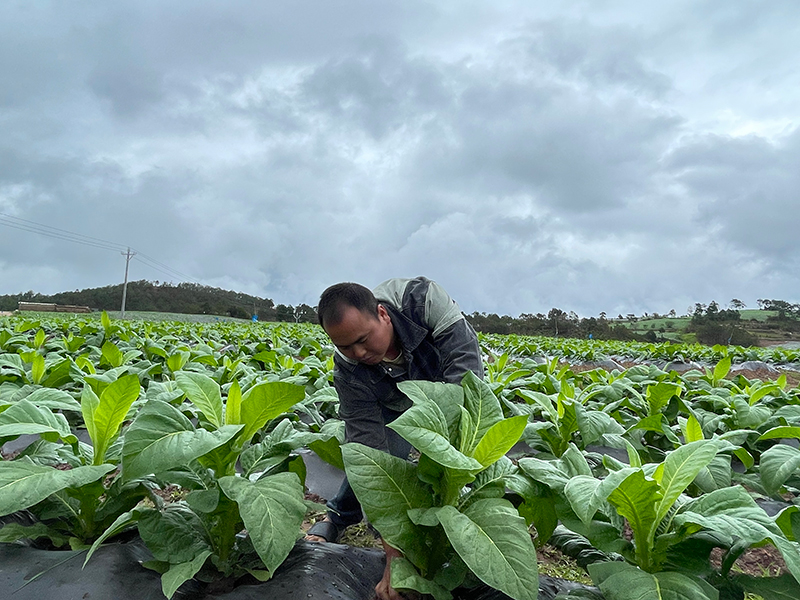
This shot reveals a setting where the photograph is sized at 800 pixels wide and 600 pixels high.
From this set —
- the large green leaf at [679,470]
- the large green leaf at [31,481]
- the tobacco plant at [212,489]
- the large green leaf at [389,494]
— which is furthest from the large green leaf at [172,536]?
the large green leaf at [679,470]

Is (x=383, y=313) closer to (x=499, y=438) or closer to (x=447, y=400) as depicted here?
(x=447, y=400)

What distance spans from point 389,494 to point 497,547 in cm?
38

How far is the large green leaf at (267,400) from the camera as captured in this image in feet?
5.25

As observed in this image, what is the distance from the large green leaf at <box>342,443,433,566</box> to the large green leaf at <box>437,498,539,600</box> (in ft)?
0.68

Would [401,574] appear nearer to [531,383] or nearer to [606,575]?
[606,575]

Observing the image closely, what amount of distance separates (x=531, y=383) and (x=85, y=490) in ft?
11.9

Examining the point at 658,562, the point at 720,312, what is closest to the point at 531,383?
the point at 658,562

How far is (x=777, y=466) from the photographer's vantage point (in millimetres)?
1903

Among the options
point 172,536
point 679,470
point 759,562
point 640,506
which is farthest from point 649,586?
point 759,562

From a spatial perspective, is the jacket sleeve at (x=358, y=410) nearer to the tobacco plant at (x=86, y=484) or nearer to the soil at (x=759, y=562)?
the tobacco plant at (x=86, y=484)

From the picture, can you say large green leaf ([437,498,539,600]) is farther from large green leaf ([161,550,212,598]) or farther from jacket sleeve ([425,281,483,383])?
jacket sleeve ([425,281,483,383])

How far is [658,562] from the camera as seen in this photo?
1.48 m

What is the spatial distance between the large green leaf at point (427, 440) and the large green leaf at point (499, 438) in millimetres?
128

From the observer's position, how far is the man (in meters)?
2.18
